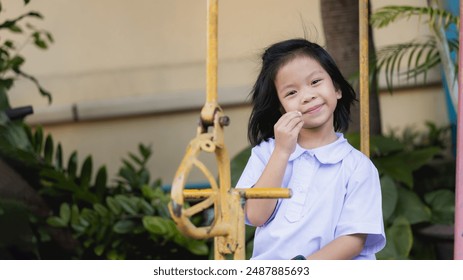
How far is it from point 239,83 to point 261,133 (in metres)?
3.11

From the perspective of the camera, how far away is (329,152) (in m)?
2.85

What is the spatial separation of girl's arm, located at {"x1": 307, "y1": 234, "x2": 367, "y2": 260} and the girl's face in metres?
0.32

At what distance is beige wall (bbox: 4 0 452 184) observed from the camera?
610 centimetres

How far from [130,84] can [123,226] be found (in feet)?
4.62

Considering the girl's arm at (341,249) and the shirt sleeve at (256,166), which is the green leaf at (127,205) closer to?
the shirt sleeve at (256,166)

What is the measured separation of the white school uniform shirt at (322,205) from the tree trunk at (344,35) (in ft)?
4.45

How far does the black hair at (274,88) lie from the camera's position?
287cm

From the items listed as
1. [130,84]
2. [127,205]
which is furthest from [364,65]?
[130,84]

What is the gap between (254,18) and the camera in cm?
536

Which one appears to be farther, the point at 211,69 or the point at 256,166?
the point at 256,166

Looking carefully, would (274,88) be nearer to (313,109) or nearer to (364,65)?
(313,109)

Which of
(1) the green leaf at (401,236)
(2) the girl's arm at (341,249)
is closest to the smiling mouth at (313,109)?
(2) the girl's arm at (341,249)
